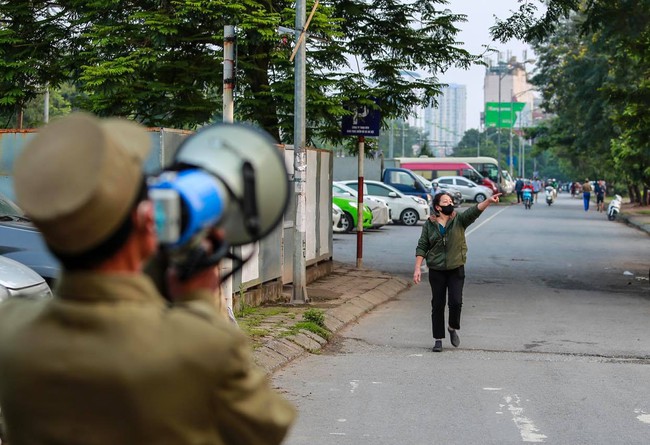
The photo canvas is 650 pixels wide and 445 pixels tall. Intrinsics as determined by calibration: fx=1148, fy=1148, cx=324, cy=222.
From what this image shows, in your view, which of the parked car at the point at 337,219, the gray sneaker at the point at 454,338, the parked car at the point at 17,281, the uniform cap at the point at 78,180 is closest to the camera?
the uniform cap at the point at 78,180

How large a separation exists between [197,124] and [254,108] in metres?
0.91

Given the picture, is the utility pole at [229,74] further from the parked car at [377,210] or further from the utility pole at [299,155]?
the parked car at [377,210]

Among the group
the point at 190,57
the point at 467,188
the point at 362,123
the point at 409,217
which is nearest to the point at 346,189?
the point at 409,217

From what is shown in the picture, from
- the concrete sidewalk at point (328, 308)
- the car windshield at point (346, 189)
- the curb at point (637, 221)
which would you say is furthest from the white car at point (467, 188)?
the concrete sidewalk at point (328, 308)

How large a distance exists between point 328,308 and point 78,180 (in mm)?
12834

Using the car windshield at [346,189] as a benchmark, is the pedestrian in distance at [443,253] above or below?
below

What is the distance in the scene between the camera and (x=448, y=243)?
1205 centimetres

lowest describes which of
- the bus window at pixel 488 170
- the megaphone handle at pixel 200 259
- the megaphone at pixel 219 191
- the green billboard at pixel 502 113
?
the megaphone handle at pixel 200 259

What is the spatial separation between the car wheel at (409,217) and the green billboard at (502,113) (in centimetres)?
4697

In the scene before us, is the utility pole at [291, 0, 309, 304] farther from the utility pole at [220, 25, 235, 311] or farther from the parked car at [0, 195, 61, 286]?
the parked car at [0, 195, 61, 286]

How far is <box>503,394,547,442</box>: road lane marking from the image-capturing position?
779 cm

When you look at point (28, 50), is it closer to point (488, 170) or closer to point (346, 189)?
point (346, 189)

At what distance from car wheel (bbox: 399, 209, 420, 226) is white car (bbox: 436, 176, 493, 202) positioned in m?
23.9

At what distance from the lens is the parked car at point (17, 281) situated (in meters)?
8.87
